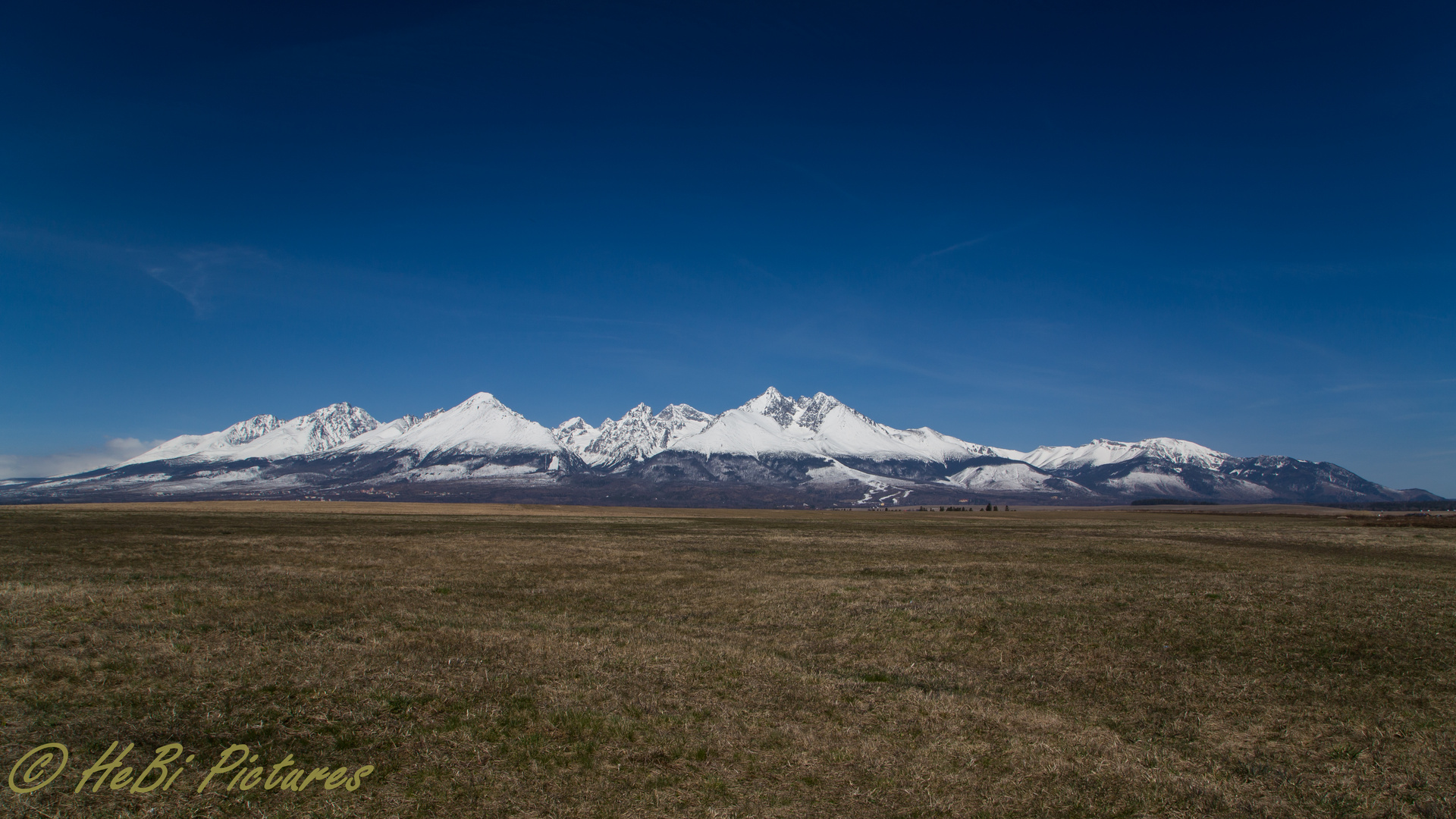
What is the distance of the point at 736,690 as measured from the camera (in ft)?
56.1

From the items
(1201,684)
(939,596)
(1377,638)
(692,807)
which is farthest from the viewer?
(939,596)

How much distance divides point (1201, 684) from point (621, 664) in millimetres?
15451

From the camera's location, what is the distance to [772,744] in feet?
44.8

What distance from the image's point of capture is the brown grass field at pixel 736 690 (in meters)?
11.7

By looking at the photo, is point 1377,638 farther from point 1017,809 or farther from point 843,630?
point 1017,809

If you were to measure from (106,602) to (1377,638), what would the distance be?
138 ft

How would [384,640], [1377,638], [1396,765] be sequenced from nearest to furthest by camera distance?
1. [1396,765]
2. [384,640]
3. [1377,638]

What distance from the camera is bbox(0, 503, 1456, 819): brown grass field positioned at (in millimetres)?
11703

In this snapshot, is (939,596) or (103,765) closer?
(103,765)

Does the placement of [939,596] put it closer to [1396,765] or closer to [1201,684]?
[1201,684]

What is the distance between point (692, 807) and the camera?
11.0m

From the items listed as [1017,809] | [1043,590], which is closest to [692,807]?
[1017,809]

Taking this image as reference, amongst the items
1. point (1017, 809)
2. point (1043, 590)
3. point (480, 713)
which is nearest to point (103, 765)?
point (480, 713)

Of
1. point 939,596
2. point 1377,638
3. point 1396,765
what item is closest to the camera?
point 1396,765
